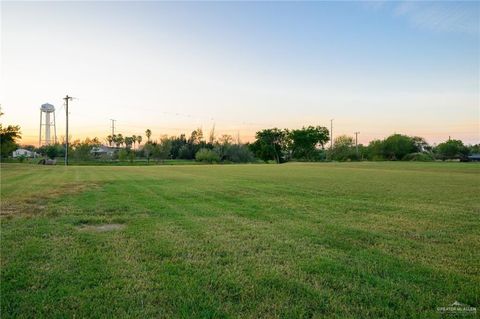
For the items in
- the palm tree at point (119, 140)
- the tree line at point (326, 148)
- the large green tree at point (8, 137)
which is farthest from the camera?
the palm tree at point (119, 140)

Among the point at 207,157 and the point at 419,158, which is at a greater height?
the point at 207,157

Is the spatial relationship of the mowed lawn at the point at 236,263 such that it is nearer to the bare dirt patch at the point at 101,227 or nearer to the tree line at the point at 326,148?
the bare dirt patch at the point at 101,227

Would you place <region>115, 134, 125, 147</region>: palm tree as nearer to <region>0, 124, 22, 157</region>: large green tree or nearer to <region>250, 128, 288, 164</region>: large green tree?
<region>250, 128, 288, 164</region>: large green tree

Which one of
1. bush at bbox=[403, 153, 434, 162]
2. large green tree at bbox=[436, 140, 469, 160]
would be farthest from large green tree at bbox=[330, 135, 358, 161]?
large green tree at bbox=[436, 140, 469, 160]

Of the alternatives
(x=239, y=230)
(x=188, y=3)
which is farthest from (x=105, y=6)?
(x=239, y=230)

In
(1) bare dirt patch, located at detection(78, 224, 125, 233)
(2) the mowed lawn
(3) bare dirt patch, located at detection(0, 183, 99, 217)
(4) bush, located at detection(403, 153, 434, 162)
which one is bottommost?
(2) the mowed lawn

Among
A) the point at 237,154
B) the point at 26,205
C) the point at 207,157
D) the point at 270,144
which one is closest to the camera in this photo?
the point at 26,205

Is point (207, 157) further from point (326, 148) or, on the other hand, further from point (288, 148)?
point (326, 148)

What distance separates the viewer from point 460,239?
6.18m

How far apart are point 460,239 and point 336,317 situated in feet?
14.8

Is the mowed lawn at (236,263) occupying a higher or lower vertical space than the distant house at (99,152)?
lower

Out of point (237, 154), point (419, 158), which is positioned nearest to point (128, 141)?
point (237, 154)

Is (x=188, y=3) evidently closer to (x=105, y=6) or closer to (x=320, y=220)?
(x=105, y=6)

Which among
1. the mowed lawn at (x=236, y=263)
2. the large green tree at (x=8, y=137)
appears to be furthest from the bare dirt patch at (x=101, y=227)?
the large green tree at (x=8, y=137)
